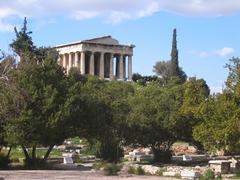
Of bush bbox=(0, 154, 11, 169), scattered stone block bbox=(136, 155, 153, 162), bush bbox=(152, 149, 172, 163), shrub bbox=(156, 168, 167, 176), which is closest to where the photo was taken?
shrub bbox=(156, 168, 167, 176)

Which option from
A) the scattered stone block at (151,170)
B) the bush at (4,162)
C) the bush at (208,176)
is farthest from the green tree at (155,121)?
the bush at (208,176)

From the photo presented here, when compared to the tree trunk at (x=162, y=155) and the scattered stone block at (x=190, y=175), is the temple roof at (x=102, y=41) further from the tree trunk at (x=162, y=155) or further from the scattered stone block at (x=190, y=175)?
the scattered stone block at (x=190, y=175)

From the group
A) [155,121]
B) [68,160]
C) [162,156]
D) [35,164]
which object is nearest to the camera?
[35,164]

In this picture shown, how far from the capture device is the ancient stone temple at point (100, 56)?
→ 443 feet

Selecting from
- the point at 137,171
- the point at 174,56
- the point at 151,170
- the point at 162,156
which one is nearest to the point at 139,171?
the point at 137,171

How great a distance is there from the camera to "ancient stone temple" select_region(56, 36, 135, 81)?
443ft

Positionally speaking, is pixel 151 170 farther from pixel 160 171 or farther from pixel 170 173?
pixel 170 173

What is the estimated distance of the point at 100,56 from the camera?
13750 centimetres

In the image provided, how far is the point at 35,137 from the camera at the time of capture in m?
38.4

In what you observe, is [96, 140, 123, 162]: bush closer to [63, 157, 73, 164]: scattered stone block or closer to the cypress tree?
[63, 157, 73, 164]: scattered stone block

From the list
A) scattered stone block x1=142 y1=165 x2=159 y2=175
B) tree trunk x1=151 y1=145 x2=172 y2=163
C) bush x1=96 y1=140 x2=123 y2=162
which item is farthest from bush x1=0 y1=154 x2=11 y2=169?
tree trunk x1=151 y1=145 x2=172 y2=163

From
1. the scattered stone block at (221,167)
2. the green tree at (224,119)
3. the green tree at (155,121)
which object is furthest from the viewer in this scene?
the green tree at (155,121)

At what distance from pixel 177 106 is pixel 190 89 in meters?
7.28

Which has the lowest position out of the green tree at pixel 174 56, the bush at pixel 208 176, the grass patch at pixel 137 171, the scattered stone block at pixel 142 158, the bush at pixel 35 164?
the bush at pixel 208 176
